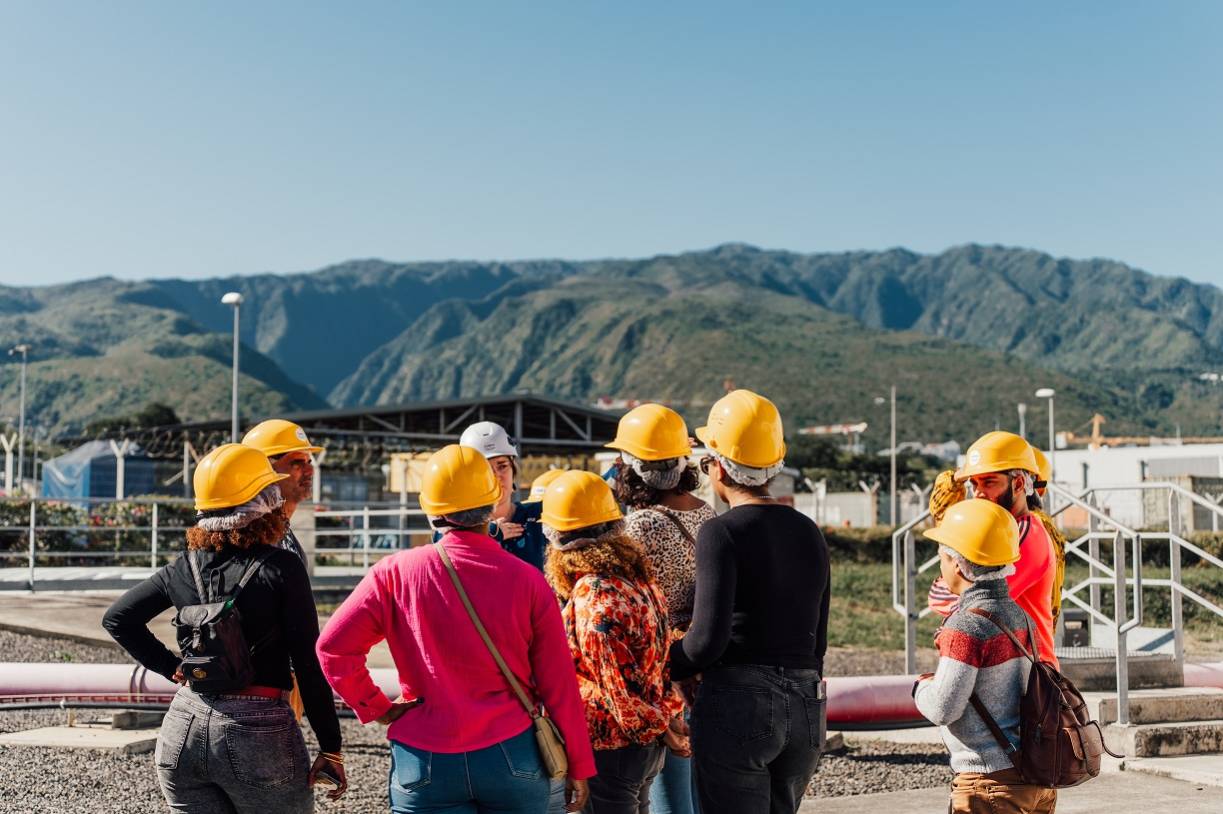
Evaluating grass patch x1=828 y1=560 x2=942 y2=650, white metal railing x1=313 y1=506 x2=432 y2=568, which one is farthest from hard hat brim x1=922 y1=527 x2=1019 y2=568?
grass patch x1=828 y1=560 x2=942 y2=650

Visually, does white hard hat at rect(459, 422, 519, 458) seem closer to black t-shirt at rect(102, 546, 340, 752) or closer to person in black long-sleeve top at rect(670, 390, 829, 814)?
person in black long-sleeve top at rect(670, 390, 829, 814)

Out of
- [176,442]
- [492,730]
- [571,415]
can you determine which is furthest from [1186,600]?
[176,442]

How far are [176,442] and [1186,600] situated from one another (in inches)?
1197

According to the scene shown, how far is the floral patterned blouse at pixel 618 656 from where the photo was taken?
13.1ft

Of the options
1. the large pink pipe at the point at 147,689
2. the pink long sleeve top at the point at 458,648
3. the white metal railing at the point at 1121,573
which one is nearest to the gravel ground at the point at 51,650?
the large pink pipe at the point at 147,689

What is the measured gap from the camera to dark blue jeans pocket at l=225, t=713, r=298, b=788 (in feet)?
11.9

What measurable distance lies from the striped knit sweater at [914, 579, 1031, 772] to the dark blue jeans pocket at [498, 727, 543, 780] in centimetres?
126

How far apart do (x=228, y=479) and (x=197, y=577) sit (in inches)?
11.4

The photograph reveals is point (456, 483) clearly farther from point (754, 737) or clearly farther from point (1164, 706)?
point (1164, 706)

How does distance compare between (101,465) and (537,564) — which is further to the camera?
(101,465)

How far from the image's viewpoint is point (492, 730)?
3.53 m

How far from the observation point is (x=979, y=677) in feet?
13.5

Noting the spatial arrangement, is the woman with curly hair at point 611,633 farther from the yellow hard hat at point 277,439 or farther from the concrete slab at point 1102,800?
the concrete slab at point 1102,800

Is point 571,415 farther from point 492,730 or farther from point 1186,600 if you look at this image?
point 492,730
